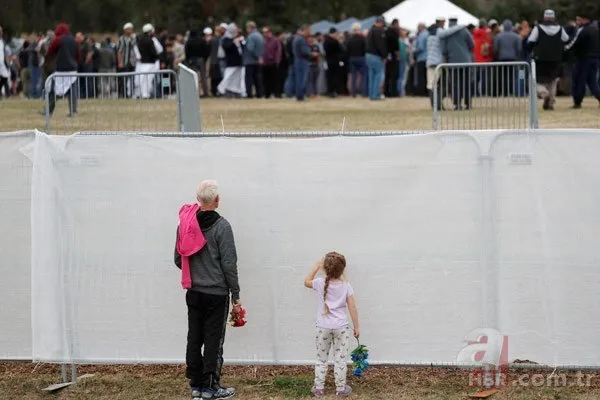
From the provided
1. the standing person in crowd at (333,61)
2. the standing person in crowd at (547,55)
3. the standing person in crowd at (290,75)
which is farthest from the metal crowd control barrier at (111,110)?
the standing person in crowd at (290,75)

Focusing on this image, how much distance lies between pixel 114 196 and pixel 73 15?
4835cm

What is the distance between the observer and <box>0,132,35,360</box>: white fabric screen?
9.51 metres

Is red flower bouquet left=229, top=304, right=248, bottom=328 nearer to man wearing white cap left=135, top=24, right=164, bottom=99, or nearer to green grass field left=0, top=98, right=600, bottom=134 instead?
green grass field left=0, top=98, right=600, bottom=134

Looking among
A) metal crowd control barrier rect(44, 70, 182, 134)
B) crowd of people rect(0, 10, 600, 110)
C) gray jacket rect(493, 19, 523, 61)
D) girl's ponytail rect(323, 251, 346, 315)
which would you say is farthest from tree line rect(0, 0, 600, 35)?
girl's ponytail rect(323, 251, 346, 315)

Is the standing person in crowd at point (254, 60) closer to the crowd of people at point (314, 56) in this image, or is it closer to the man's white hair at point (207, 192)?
the crowd of people at point (314, 56)

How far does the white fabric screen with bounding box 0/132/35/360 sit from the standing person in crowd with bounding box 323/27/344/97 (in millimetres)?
22391

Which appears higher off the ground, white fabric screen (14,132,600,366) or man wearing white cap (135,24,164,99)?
man wearing white cap (135,24,164,99)

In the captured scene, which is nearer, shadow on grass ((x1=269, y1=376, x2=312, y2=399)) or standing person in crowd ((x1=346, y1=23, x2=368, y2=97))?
shadow on grass ((x1=269, y1=376, x2=312, y2=399))

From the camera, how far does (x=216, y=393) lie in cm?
895

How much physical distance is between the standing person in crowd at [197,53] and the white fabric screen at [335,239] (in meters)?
21.5

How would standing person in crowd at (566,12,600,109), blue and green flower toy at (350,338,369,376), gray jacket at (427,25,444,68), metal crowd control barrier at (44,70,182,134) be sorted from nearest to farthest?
blue and green flower toy at (350,338,369,376), metal crowd control barrier at (44,70,182,134), standing person in crowd at (566,12,600,109), gray jacket at (427,25,444,68)

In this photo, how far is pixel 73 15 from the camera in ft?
184

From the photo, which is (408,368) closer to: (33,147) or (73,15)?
(33,147)

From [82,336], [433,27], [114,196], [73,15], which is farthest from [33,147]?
[73,15]
